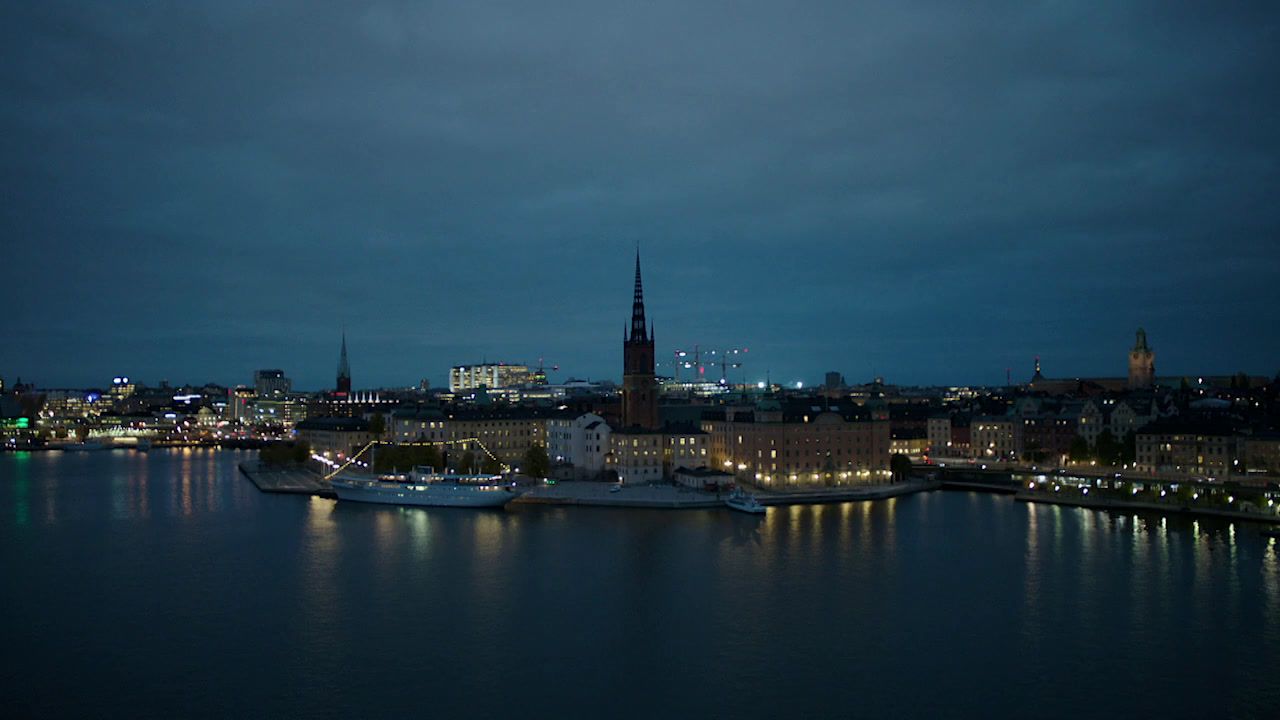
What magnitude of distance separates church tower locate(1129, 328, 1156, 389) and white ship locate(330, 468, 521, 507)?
5236cm

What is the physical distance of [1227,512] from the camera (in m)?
25.8

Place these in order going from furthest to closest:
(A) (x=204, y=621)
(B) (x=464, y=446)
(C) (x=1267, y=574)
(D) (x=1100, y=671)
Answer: (B) (x=464, y=446), (C) (x=1267, y=574), (A) (x=204, y=621), (D) (x=1100, y=671)

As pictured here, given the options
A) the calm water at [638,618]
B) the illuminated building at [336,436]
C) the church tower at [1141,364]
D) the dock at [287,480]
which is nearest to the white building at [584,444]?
the dock at [287,480]

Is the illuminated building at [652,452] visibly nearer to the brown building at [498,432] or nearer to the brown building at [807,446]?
the brown building at [807,446]

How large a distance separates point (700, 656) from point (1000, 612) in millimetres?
5251

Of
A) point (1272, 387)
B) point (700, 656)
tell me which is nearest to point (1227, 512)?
point (700, 656)

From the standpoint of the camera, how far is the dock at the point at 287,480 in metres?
33.4

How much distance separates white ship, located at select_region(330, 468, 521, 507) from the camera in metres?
29.8

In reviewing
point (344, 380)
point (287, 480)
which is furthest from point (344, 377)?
point (287, 480)

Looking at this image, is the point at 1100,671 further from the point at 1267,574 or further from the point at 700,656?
the point at 1267,574

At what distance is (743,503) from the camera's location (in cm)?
2795

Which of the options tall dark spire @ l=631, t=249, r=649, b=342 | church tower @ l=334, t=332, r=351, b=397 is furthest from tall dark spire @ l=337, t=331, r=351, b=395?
tall dark spire @ l=631, t=249, r=649, b=342

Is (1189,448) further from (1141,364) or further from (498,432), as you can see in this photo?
(1141,364)

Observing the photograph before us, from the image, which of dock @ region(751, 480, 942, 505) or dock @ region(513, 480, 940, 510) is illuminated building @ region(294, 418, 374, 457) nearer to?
dock @ region(513, 480, 940, 510)
